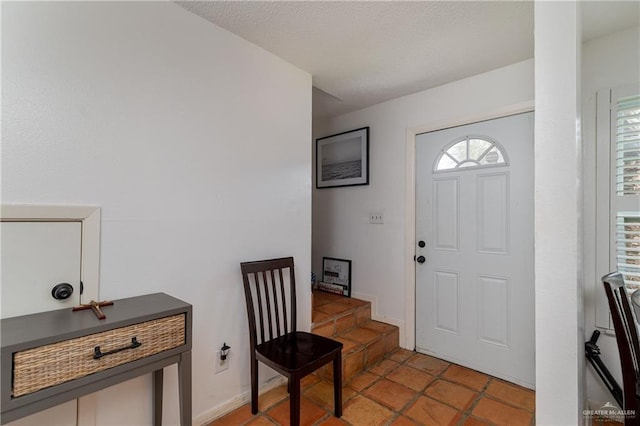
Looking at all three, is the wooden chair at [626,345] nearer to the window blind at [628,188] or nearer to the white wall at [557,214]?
the white wall at [557,214]

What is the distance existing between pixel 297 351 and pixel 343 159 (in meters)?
2.09

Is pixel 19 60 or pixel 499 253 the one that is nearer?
pixel 19 60

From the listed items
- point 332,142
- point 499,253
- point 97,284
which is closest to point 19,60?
point 97,284

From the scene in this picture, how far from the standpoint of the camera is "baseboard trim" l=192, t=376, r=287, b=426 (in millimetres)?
1697

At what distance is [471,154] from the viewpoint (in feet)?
7.89

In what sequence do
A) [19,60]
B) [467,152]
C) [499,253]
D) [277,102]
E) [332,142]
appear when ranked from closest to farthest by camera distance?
1. [19,60]
2. [277,102]
3. [499,253]
4. [467,152]
5. [332,142]

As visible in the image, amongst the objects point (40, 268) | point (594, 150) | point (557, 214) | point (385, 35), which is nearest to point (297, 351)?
point (40, 268)

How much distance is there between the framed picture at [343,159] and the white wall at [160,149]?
1.05 metres

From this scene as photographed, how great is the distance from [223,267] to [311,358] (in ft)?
2.43

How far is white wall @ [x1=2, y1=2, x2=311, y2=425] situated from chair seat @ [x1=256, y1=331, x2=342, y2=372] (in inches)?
10.5

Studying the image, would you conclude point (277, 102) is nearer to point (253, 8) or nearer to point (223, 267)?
point (253, 8)

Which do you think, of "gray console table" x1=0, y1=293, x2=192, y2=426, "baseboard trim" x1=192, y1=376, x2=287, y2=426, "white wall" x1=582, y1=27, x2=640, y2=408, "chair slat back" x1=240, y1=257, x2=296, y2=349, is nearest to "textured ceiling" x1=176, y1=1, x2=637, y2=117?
"white wall" x1=582, y1=27, x2=640, y2=408

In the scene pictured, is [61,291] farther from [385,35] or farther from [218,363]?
[385,35]

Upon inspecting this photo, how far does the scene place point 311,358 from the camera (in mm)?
1636
